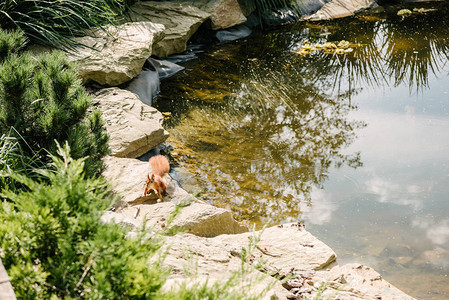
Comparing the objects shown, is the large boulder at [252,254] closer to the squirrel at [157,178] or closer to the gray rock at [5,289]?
the squirrel at [157,178]

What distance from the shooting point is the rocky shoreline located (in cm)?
202

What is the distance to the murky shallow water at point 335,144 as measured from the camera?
13.0 feet

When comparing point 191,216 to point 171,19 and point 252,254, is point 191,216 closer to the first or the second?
point 252,254

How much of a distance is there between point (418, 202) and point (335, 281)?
190 centimetres

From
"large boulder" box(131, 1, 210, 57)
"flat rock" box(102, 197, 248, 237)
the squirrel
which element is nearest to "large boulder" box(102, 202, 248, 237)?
"flat rock" box(102, 197, 248, 237)

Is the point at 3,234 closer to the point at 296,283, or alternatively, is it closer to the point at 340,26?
the point at 296,283

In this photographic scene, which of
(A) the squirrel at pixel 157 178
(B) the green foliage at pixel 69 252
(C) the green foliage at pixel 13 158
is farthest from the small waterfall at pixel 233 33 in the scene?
(B) the green foliage at pixel 69 252

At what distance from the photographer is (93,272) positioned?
4.48 ft

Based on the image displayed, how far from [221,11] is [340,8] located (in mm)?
3435

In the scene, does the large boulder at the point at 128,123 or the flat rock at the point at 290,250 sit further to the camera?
the large boulder at the point at 128,123

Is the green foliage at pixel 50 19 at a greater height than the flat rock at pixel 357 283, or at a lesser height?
greater

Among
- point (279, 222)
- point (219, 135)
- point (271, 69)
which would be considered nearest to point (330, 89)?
point (271, 69)

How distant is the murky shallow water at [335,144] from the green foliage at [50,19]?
1.41 m

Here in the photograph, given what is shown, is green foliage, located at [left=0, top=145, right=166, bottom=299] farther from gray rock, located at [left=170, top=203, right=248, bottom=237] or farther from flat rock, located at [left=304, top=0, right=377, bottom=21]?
flat rock, located at [left=304, top=0, right=377, bottom=21]
